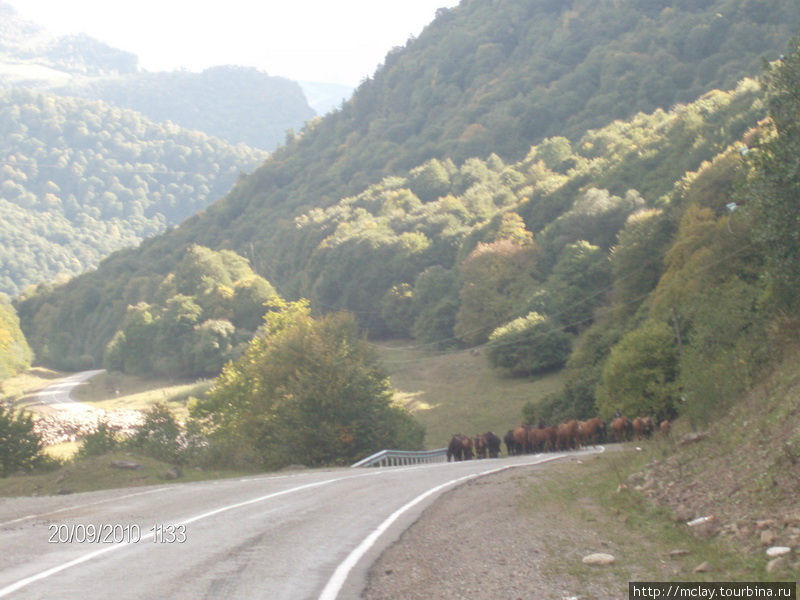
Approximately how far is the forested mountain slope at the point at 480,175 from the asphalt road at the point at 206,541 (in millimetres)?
54812

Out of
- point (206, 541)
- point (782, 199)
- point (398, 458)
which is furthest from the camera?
point (398, 458)

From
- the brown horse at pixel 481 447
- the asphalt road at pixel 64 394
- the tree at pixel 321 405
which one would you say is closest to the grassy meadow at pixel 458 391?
the tree at pixel 321 405

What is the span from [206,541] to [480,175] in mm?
127131

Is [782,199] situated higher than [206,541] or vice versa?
[782,199]

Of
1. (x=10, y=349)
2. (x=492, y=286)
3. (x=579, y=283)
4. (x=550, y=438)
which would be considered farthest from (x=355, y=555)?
(x=10, y=349)

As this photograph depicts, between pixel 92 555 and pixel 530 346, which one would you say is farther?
pixel 530 346

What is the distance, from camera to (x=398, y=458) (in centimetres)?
3209

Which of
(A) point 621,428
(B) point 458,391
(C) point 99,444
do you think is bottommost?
(A) point 621,428

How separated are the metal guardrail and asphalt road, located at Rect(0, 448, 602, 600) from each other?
454 inches

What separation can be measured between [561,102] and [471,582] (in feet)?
487

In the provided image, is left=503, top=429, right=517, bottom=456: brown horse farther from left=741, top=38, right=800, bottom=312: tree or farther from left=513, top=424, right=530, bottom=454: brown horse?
left=741, top=38, right=800, bottom=312: tree

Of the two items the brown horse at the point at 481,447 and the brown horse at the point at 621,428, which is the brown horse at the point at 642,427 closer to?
the brown horse at the point at 621,428

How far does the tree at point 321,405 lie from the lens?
33062mm

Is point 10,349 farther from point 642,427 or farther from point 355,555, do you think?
point 355,555
